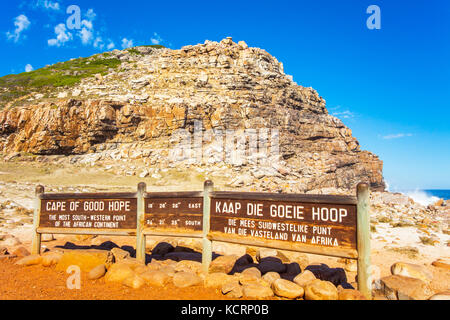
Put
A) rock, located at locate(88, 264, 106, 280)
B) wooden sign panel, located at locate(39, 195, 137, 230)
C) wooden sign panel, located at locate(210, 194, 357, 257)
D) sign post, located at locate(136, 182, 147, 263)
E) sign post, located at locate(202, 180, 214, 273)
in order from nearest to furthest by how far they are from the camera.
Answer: wooden sign panel, located at locate(210, 194, 357, 257), rock, located at locate(88, 264, 106, 280), sign post, located at locate(202, 180, 214, 273), sign post, located at locate(136, 182, 147, 263), wooden sign panel, located at locate(39, 195, 137, 230)

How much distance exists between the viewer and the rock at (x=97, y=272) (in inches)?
204

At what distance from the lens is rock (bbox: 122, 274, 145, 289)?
4.85 meters

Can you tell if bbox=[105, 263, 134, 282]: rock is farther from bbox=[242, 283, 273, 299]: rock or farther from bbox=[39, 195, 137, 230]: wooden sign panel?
bbox=[242, 283, 273, 299]: rock

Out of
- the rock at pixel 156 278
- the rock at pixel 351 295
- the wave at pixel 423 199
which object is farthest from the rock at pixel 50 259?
the wave at pixel 423 199

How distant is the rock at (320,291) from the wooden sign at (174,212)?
2321 millimetres

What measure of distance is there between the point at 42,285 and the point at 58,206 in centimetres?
229

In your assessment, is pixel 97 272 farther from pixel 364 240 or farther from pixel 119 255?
pixel 364 240

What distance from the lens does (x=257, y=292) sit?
4.32 m

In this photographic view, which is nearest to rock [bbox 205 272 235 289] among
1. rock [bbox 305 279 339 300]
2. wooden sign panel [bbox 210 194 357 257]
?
wooden sign panel [bbox 210 194 357 257]

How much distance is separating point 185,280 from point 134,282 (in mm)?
876

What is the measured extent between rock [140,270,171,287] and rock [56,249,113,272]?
114 centimetres

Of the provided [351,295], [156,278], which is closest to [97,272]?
[156,278]
